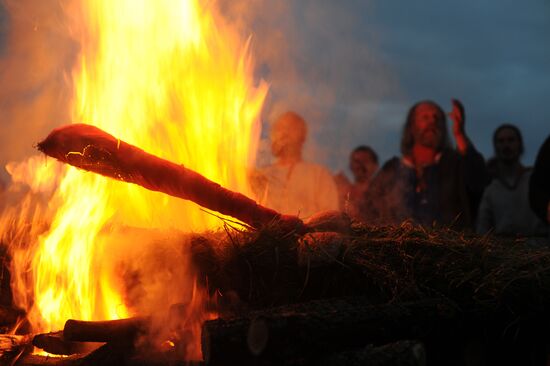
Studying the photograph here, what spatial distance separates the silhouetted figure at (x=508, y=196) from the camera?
7637 millimetres

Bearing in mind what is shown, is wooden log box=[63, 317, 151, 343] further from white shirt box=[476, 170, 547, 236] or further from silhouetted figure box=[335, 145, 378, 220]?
Result: white shirt box=[476, 170, 547, 236]

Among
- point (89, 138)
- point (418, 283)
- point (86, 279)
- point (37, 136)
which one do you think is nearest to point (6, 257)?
point (86, 279)

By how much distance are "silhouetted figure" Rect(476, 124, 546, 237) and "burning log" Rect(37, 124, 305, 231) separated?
4.22 metres

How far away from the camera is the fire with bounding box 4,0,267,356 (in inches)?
191

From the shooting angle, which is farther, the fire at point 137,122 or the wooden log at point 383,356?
the fire at point 137,122

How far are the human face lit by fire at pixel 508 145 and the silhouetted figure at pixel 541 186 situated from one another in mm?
1483

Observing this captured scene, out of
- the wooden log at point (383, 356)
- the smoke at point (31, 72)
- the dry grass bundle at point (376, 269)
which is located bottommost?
the wooden log at point (383, 356)

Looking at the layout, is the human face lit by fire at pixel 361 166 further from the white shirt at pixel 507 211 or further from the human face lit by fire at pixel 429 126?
the white shirt at pixel 507 211

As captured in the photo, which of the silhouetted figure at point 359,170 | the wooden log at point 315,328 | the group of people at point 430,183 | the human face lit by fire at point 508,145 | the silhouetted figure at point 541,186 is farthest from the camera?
the silhouetted figure at point 359,170

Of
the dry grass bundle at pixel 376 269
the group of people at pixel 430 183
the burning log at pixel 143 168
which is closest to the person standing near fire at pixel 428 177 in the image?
the group of people at pixel 430 183

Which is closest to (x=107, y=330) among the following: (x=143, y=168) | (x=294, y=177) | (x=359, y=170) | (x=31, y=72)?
(x=143, y=168)

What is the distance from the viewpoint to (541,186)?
6156 mm

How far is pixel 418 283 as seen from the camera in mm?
3885

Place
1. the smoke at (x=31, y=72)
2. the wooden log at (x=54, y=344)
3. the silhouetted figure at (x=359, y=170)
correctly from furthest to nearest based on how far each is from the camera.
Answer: the silhouetted figure at (x=359, y=170) < the smoke at (x=31, y=72) < the wooden log at (x=54, y=344)
